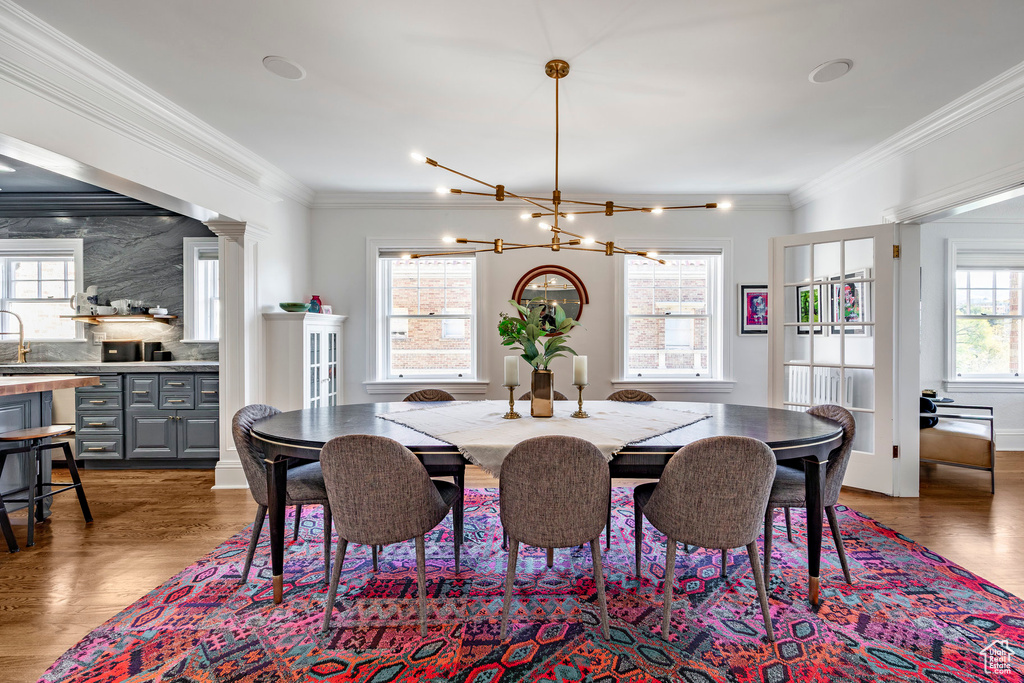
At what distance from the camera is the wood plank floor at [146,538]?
6.72 ft

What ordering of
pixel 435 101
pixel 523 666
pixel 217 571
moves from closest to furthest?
pixel 523 666, pixel 217 571, pixel 435 101

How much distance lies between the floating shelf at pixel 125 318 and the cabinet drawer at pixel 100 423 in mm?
913

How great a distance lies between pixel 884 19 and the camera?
2.11 meters

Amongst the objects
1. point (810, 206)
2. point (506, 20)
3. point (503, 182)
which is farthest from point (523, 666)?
point (810, 206)

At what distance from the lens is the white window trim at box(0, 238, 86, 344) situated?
4.75 meters

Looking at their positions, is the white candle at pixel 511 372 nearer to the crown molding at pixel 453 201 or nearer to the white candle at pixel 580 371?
the white candle at pixel 580 371

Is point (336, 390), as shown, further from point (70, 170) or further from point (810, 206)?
point (810, 206)

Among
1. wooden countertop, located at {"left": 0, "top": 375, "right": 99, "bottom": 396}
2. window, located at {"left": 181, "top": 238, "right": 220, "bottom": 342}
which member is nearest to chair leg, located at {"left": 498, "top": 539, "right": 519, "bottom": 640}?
wooden countertop, located at {"left": 0, "top": 375, "right": 99, "bottom": 396}

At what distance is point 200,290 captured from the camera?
4.82m

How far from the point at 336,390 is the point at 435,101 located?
113 inches

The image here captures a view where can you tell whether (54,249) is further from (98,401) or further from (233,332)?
(233,332)

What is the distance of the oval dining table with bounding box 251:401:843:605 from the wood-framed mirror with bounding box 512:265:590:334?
8.07 feet

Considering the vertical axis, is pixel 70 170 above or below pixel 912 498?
above


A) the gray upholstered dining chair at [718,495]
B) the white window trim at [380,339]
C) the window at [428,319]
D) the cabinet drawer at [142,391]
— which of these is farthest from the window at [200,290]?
the gray upholstered dining chair at [718,495]
